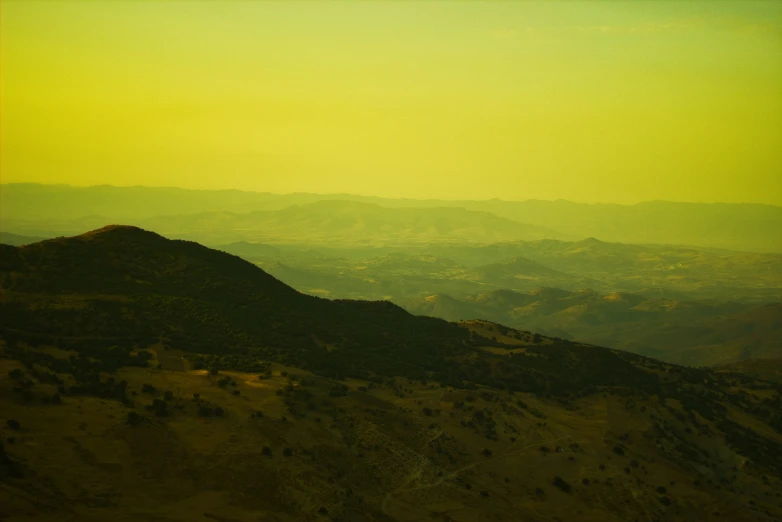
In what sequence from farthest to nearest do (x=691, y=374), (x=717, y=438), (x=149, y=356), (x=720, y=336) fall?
(x=720, y=336) < (x=691, y=374) < (x=717, y=438) < (x=149, y=356)

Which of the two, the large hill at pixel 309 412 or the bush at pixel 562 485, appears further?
the bush at pixel 562 485

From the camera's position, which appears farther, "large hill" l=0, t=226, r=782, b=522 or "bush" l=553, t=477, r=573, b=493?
"bush" l=553, t=477, r=573, b=493

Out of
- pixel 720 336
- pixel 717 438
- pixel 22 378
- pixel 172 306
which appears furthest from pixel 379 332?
pixel 720 336

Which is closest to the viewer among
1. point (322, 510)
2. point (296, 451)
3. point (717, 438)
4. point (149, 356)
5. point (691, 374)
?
point (322, 510)

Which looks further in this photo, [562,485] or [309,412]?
[309,412]

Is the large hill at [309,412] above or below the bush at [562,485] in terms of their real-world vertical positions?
above

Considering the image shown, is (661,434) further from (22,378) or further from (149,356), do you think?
(22,378)

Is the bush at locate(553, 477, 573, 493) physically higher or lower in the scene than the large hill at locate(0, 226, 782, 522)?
lower

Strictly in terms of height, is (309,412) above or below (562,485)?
above
